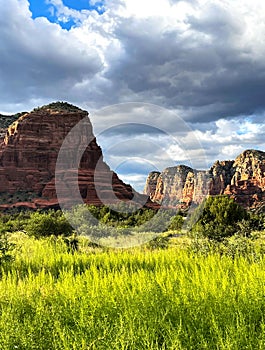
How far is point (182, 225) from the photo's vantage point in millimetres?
22531

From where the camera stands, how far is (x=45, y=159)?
71.4 m

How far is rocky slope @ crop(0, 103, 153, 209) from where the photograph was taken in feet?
203

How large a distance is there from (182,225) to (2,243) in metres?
13.6

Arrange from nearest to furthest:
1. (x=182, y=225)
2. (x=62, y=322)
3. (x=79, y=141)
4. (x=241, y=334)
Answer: (x=241, y=334) → (x=62, y=322) → (x=182, y=225) → (x=79, y=141)

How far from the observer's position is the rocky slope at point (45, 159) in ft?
203

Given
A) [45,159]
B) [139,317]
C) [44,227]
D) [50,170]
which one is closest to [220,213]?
[44,227]

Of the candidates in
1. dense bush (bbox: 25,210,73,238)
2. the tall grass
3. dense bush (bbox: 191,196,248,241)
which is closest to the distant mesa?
dense bush (bbox: 191,196,248,241)

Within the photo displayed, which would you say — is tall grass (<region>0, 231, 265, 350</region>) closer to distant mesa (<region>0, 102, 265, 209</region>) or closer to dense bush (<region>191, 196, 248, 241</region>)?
dense bush (<region>191, 196, 248, 241</region>)

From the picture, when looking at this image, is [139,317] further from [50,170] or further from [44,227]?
[50,170]

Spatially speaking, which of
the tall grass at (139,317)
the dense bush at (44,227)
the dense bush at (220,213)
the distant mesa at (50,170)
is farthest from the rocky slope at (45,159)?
the tall grass at (139,317)

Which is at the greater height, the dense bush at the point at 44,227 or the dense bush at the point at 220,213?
the dense bush at the point at 220,213

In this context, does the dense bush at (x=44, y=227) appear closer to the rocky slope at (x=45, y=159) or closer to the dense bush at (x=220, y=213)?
the dense bush at (x=220, y=213)

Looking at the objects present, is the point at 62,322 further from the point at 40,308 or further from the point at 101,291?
the point at 101,291

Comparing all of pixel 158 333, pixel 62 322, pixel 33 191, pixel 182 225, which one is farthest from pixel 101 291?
pixel 33 191
